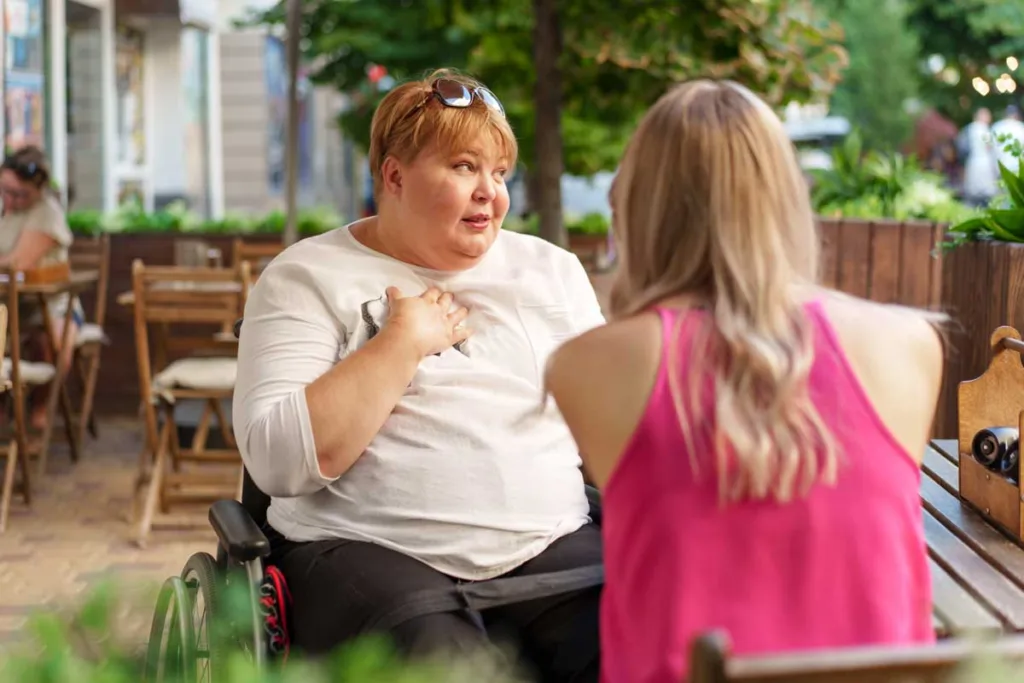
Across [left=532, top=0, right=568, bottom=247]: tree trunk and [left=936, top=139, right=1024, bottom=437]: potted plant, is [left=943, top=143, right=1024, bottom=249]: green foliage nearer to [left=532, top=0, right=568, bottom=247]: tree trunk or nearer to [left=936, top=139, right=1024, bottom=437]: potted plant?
[left=936, top=139, right=1024, bottom=437]: potted plant

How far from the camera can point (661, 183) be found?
5.32ft

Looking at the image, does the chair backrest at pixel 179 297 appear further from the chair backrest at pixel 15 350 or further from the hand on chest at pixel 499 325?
the hand on chest at pixel 499 325

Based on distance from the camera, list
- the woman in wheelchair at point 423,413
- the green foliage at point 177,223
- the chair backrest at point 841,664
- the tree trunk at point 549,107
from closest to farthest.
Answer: the chair backrest at point 841,664 < the woman in wheelchair at point 423,413 < the tree trunk at point 549,107 < the green foliage at point 177,223

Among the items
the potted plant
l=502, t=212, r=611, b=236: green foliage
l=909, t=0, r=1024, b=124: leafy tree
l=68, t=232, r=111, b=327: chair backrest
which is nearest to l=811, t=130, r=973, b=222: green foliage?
l=502, t=212, r=611, b=236: green foliage

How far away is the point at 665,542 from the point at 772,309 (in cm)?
28

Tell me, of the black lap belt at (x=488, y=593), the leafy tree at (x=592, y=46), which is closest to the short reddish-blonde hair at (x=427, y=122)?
the black lap belt at (x=488, y=593)

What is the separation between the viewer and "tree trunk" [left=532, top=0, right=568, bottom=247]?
7.40m

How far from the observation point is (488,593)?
7.41 ft

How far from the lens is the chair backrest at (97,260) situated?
7.44 meters

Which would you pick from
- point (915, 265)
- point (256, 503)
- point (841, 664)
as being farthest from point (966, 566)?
point (915, 265)

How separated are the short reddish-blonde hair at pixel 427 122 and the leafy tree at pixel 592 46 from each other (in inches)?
184

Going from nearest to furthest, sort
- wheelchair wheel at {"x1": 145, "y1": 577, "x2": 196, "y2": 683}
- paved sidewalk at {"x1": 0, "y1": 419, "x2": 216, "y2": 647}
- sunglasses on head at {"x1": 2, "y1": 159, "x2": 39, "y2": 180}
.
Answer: wheelchair wheel at {"x1": 145, "y1": 577, "x2": 196, "y2": 683}
paved sidewalk at {"x1": 0, "y1": 419, "x2": 216, "y2": 647}
sunglasses on head at {"x1": 2, "y1": 159, "x2": 39, "y2": 180}

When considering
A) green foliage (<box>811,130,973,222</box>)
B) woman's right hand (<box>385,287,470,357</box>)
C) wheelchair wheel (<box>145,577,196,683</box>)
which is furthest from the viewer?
green foliage (<box>811,130,973,222</box>)

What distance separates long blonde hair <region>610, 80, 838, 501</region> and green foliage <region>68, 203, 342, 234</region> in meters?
7.11
